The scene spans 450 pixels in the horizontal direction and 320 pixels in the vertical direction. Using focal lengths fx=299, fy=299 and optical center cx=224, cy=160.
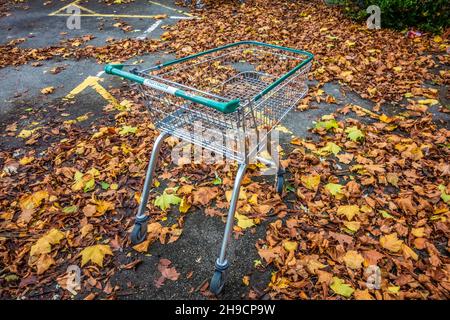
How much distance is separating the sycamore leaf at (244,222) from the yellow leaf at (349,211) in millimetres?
802

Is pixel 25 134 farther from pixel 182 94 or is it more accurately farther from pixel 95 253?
pixel 182 94

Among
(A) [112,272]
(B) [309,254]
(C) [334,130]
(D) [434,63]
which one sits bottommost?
(A) [112,272]

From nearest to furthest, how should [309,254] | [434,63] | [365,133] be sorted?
[309,254]
[365,133]
[434,63]

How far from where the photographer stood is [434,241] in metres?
2.45

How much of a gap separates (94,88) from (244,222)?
12.0 ft

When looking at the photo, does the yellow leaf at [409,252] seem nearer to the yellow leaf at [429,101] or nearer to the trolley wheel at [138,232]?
the trolley wheel at [138,232]

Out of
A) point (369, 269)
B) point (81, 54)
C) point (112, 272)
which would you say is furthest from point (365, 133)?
point (81, 54)

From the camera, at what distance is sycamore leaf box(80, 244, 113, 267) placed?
2.43 meters

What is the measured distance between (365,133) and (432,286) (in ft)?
6.33

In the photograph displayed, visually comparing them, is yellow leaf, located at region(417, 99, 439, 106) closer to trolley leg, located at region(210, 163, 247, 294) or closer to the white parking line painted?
trolley leg, located at region(210, 163, 247, 294)

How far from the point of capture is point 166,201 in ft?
9.61

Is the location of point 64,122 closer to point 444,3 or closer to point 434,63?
point 434,63

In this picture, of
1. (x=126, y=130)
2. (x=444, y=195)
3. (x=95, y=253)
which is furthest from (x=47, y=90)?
(x=444, y=195)

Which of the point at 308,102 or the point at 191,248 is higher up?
the point at 308,102
